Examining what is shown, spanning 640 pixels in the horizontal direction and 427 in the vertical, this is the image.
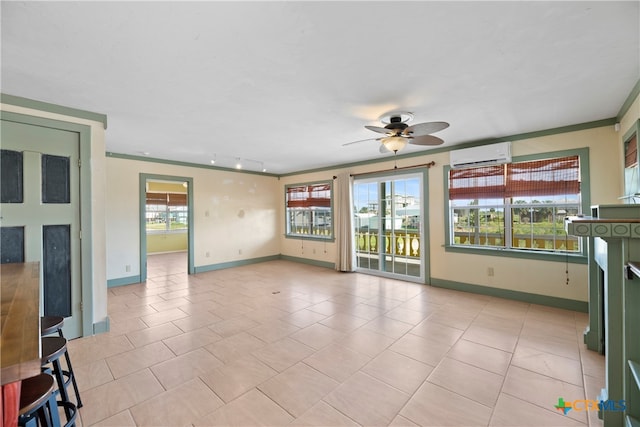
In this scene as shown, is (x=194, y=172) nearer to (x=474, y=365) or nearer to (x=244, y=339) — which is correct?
(x=244, y=339)

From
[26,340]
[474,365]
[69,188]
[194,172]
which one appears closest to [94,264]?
[69,188]

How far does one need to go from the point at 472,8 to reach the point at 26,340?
8.16ft

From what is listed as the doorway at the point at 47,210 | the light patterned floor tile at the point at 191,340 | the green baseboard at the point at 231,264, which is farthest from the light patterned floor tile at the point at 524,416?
the green baseboard at the point at 231,264

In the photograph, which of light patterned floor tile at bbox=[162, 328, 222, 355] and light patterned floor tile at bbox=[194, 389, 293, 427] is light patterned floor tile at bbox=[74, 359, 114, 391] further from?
light patterned floor tile at bbox=[194, 389, 293, 427]

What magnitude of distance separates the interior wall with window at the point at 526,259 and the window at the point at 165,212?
7.29 m

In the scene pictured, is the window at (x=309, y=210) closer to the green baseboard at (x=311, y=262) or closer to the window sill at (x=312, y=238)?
the window sill at (x=312, y=238)

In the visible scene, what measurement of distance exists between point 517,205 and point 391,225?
2.17m

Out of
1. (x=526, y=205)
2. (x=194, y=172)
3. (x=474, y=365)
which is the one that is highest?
(x=194, y=172)

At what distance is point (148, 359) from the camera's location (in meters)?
2.56

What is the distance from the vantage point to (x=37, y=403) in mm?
1127

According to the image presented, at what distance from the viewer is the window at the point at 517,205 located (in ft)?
12.3

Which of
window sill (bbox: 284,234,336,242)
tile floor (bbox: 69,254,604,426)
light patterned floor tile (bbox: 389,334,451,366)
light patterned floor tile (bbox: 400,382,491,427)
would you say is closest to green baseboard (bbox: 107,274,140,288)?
tile floor (bbox: 69,254,604,426)

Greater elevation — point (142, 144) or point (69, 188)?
point (142, 144)

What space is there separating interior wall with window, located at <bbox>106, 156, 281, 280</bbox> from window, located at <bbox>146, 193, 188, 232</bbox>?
320cm
